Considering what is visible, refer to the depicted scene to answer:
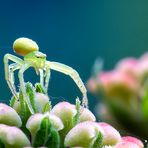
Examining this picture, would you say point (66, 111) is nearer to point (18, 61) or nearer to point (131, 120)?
point (18, 61)

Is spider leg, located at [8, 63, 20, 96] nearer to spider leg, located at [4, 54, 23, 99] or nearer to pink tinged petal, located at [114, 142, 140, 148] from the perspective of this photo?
spider leg, located at [4, 54, 23, 99]

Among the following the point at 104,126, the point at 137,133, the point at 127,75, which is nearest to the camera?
the point at 104,126

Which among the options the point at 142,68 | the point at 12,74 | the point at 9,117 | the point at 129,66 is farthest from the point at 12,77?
the point at 129,66

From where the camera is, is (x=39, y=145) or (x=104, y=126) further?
(x=104, y=126)

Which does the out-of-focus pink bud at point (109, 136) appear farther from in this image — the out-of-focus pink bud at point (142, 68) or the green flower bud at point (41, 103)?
the out-of-focus pink bud at point (142, 68)

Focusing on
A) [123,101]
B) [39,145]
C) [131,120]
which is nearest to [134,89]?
[123,101]

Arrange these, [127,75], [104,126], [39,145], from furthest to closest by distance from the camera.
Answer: [127,75], [104,126], [39,145]

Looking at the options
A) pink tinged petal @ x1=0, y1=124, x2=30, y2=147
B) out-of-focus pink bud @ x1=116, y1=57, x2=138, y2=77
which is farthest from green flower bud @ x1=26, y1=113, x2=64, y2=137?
out-of-focus pink bud @ x1=116, y1=57, x2=138, y2=77

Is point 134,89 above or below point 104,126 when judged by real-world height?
above

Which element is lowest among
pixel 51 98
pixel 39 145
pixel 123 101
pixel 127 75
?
pixel 39 145
